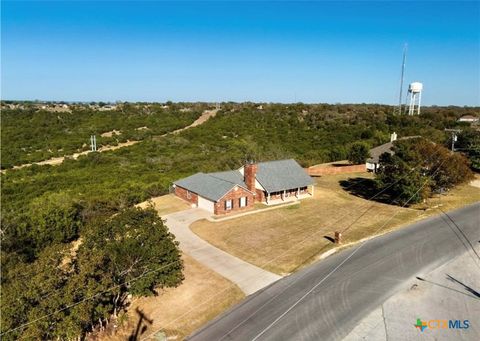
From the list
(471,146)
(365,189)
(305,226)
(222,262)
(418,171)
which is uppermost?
(471,146)

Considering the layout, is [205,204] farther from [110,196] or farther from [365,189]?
→ [365,189]

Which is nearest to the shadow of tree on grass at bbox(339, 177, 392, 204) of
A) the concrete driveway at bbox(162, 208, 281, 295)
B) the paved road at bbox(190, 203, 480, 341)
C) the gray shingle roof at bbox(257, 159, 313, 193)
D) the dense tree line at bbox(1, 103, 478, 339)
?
the gray shingle roof at bbox(257, 159, 313, 193)

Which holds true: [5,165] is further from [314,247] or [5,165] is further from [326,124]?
[326,124]

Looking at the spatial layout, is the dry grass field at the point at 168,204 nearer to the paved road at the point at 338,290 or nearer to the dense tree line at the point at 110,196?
the dense tree line at the point at 110,196

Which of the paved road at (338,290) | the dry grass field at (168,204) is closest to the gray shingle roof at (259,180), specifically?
the dry grass field at (168,204)

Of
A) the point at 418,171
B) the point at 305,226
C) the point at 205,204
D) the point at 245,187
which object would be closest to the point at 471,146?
the point at 418,171

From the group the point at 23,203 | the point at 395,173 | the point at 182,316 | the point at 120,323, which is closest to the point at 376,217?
the point at 395,173
